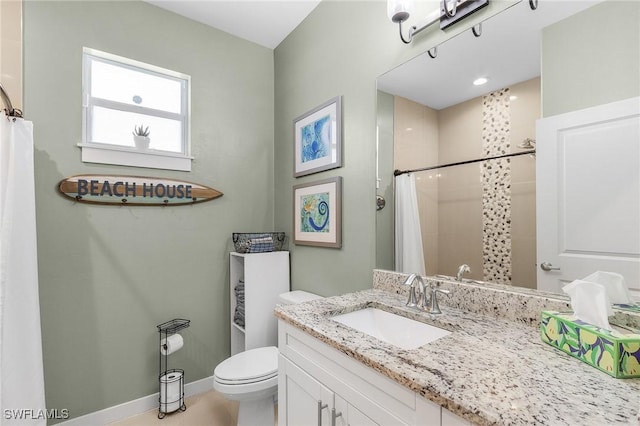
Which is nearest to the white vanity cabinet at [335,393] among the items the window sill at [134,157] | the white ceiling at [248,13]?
the window sill at [134,157]

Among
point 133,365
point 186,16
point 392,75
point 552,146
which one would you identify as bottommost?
point 133,365

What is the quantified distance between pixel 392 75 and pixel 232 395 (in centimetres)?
200

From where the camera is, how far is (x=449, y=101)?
1367mm

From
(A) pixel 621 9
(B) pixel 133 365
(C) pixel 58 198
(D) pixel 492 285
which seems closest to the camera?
(A) pixel 621 9

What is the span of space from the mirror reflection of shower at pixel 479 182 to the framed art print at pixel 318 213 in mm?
575

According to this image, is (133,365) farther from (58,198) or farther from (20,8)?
(20,8)

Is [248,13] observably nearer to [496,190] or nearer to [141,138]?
[141,138]

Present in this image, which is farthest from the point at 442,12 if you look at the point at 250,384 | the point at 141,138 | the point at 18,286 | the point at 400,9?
the point at 18,286

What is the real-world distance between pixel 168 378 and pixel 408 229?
6.34 feet

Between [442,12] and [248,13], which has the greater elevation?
[248,13]

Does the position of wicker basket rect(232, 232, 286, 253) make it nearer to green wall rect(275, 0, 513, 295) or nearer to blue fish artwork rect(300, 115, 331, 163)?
green wall rect(275, 0, 513, 295)

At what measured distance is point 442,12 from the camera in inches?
52.5

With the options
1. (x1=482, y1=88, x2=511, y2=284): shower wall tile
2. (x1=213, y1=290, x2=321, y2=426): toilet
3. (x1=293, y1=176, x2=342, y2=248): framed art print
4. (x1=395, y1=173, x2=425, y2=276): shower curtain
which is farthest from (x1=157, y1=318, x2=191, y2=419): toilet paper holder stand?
(x1=482, y1=88, x2=511, y2=284): shower wall tile

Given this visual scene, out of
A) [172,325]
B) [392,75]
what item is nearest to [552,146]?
[392,75]
